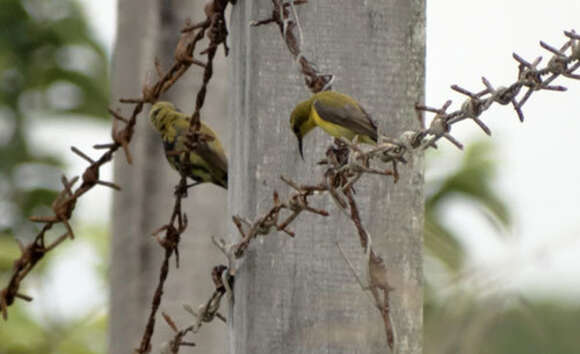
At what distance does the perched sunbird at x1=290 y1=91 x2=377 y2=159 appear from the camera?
1914 millimetres

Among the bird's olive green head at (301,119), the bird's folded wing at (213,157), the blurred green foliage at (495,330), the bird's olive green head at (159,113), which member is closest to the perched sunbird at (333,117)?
the bird's olive green head at (301,119)

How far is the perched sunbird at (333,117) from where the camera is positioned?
1.91 metres

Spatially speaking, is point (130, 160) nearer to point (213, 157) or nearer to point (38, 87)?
point (213, 157)

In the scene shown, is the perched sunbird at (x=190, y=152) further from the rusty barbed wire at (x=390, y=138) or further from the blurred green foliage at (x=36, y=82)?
the blurred green foliage at (x=36, y=82)

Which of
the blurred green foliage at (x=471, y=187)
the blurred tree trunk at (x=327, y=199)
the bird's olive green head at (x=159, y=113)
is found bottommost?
the blurred tree trunk at (x=327, y=199)

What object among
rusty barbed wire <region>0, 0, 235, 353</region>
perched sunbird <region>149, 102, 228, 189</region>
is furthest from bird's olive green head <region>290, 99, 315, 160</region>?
perched sunbird <region>149, 102, 228, 189</region>

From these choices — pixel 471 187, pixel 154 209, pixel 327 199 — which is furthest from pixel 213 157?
pixel 471 187

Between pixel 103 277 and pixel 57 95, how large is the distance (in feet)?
13.0

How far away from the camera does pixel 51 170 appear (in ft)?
68.4

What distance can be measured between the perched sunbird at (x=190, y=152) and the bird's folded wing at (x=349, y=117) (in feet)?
1.85

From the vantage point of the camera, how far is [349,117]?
Answer: 1941mm

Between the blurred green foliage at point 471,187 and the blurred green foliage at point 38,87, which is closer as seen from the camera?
the blurred green foliage at point 471,187

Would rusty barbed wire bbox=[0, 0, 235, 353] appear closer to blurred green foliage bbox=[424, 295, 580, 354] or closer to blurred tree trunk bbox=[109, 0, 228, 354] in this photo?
blurred tree trunk bbox=[109, 0, 228, 354]

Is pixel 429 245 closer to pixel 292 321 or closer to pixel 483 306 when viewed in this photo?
pixel 483 306
